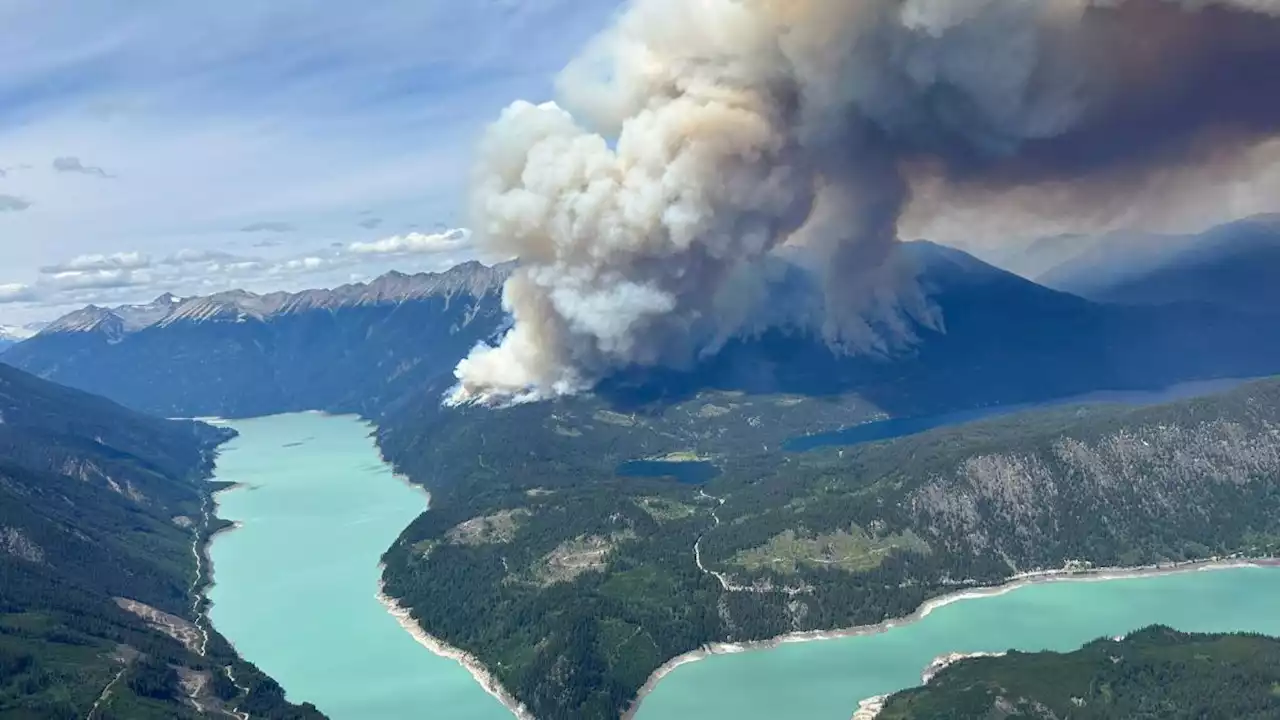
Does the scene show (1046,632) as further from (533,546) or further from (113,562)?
(113,562)

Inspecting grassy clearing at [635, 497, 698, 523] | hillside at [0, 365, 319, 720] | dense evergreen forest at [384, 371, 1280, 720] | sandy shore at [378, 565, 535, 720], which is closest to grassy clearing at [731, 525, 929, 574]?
dense evergreen forest at [384, 371, 1280, 720]

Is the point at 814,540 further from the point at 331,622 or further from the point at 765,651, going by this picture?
the point at 331,622

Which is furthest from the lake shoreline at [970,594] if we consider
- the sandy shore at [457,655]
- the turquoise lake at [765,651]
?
the sandy shore at [457,655]

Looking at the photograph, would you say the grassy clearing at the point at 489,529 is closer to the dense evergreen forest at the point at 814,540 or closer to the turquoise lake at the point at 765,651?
the dense evergreen forest at the point at 814,540

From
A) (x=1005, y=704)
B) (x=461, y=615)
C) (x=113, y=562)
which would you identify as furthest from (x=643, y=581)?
(x=113, y=562)

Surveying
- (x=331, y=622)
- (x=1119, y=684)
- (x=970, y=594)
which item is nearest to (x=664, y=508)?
(x=970, y=594)

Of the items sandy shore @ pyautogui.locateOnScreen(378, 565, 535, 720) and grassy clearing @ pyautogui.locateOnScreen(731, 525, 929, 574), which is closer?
sandy shore @ pyautogui.locateOnScreen(378, 565, 535, 720)

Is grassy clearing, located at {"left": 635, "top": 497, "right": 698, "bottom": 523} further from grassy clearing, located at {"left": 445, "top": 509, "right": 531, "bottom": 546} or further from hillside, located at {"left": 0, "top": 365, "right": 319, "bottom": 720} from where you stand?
hillside, located at {"left": 0, "top": 365, "right": 319, "bottom": 720}
